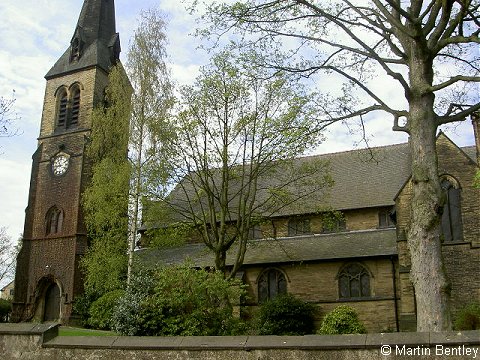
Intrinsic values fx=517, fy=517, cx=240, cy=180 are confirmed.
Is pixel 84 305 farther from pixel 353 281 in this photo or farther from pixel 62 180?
pixel 353 281

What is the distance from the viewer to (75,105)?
3262cm

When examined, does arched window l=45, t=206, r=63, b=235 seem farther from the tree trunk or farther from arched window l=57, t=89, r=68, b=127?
the tree trunk

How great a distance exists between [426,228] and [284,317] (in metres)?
12.4

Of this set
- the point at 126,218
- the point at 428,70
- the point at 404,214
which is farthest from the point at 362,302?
the point at 428,70

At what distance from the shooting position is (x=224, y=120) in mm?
19922

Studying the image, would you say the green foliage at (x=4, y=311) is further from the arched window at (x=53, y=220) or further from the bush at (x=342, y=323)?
the bush at (x=342, y=323)

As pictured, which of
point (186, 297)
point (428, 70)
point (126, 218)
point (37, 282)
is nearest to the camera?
point (428, 70)

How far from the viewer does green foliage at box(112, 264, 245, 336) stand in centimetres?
1377

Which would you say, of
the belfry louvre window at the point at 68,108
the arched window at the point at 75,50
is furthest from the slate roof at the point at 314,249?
the arched window at the point at 75,50

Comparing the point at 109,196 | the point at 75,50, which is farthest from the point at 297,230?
the point at 75,50

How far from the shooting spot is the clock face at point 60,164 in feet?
100

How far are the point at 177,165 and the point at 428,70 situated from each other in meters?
11.8

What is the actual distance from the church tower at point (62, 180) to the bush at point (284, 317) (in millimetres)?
11974

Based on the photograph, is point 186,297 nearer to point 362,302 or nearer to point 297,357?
point 297,357
